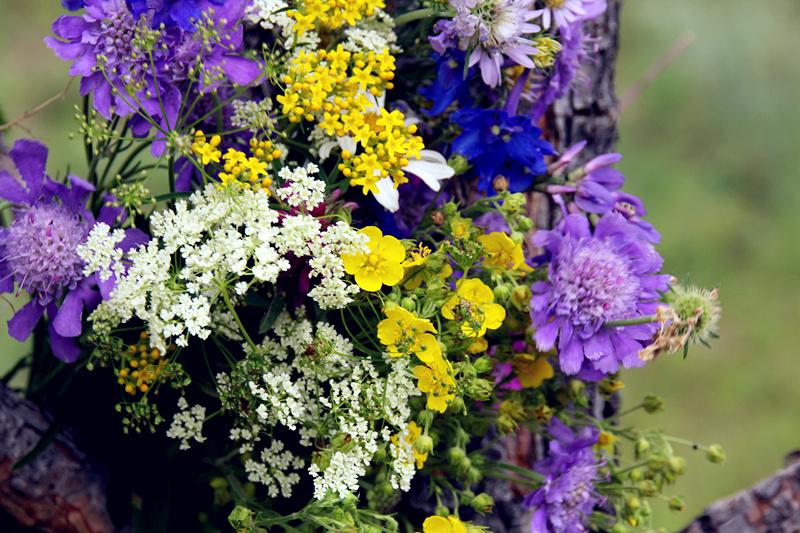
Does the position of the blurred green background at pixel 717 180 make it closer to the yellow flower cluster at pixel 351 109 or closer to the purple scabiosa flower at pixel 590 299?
the purple scabiosa flower at pixel 590 299

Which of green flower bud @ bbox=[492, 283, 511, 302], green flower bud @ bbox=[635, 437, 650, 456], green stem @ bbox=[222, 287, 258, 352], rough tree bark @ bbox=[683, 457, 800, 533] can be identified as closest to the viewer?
green stem @ bbox=[222, 287, 258, 352]

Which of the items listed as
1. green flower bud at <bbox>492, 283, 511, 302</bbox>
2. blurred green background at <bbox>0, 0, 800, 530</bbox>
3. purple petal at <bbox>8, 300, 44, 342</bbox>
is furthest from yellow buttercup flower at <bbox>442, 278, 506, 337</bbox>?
blurred green background at <bbox>0, 0, 800, 530</bbox>

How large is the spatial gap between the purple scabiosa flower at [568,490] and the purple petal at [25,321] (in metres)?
0.57

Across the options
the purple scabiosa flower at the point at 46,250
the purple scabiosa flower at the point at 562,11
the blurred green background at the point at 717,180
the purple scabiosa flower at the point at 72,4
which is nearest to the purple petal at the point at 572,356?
the purple scabiosa flower at the point at 562,11

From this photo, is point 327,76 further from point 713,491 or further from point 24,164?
point 713,491

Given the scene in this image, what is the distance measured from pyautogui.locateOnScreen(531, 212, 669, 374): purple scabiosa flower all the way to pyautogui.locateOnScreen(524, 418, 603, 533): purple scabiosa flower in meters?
0.12

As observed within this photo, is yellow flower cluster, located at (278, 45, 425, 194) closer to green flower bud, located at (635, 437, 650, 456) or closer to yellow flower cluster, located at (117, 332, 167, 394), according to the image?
yellow flower cluster, located at (117, 332, 167, 394)

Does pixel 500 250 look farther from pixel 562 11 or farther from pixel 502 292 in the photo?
pixel 562 11

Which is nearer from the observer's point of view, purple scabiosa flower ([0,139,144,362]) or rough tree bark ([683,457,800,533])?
purple scabiosa flower ([0,139,144,362])

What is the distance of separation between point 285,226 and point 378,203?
223 millimetres

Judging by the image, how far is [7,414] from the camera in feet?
3.39

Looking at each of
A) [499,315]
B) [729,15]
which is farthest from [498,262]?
[729,15]

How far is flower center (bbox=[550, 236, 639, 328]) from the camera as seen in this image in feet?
3.01

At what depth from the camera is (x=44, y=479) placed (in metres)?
1.03
